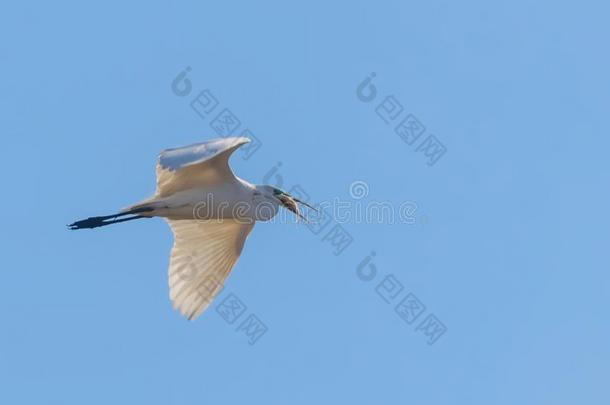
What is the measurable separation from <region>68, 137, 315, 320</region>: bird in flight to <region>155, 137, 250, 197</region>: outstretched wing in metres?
0.01

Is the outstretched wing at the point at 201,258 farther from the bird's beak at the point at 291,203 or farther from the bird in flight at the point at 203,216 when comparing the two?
the bird's beak at the point at 291,203

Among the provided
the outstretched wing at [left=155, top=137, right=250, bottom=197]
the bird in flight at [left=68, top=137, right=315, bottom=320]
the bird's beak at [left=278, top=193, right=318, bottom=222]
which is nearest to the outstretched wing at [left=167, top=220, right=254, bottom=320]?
the bird in flight at [left=68, top=137, right=315, bottom=320]

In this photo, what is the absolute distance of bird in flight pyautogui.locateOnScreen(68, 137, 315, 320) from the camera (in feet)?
55.4

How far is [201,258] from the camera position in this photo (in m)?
18.3

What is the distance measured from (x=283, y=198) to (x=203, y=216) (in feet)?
4.63

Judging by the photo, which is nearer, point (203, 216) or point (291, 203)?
point (203, 216)

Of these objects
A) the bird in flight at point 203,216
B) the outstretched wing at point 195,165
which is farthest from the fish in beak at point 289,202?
the outstretched wing at point 195,165

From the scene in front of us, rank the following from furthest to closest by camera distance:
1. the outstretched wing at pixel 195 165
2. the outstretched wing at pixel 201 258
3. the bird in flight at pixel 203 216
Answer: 1. the outstretched wing at pixel 201 258
2. the bird in flight at pixel 203 216
3. the outstretched wing at pixel 195 165

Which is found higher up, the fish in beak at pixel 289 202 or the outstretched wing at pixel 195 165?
the outstretched wing at pixel 195 165

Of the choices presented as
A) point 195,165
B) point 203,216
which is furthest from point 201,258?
point 195,165

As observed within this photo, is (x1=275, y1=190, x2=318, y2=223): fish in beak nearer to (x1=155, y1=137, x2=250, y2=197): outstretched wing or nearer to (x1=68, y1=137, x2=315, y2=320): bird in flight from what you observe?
(x1=68, y1=137, x2=315, y2=320): bird in flight

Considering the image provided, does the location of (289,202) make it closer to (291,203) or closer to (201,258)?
(291,203)

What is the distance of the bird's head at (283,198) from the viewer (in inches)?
698

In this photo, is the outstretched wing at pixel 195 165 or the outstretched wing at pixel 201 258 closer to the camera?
the outstretched wing at pixel 195 165
